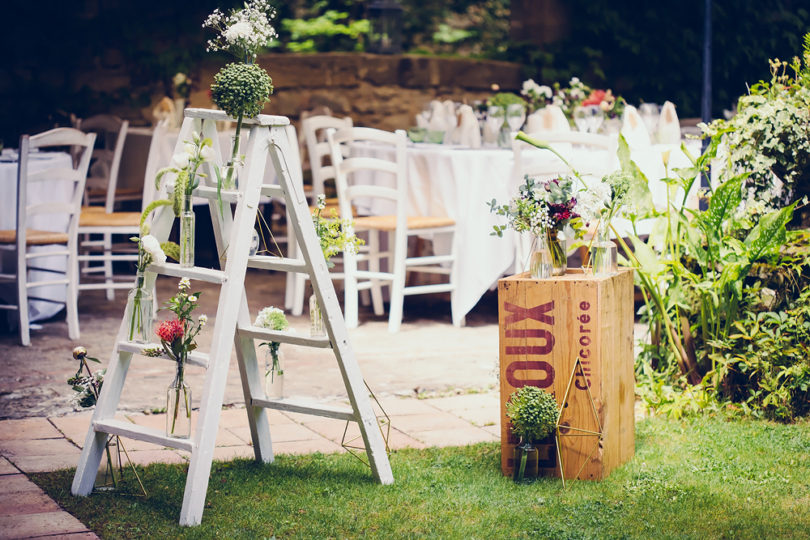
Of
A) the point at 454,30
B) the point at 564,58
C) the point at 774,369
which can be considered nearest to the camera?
the point at 774,369

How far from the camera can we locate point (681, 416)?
3.62m

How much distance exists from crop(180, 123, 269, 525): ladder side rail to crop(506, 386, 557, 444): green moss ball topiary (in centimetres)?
81

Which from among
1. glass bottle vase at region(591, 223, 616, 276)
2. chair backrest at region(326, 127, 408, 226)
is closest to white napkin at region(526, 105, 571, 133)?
chair backrest at region(326, 127, 408, 226)

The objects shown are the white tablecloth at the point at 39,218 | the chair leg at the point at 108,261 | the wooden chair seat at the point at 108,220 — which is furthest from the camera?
the chair leg at the point at 108,261

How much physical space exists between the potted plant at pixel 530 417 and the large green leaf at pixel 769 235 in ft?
3.44

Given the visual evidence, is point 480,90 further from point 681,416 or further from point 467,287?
point 681,416

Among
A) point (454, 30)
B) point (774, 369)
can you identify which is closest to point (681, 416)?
point (774, 369)

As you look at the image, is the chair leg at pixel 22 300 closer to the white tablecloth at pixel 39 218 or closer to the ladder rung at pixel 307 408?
the white tablecloth at pixel 39 218

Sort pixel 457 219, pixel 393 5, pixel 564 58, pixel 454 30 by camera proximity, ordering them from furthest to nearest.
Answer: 1. pixel 454 30
2. pixel 564 58
3. pixel 393 5
4. pixel 457 219

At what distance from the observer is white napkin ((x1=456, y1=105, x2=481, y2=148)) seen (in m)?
6.00

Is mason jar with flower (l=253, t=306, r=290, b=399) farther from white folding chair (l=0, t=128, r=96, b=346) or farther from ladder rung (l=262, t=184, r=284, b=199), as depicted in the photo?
white folding chair (l=0, t=128, r=96, b=346)

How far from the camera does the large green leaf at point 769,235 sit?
347 cm

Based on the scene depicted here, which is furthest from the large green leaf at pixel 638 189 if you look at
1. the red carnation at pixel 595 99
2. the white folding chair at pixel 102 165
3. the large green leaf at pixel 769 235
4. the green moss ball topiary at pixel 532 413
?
the white folding chair at pixel 102 165

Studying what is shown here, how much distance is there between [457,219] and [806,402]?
2.25 m
